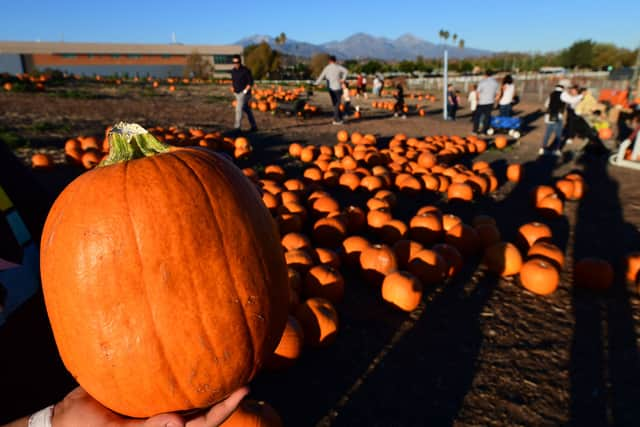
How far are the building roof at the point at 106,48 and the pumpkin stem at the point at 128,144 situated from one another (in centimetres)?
8354

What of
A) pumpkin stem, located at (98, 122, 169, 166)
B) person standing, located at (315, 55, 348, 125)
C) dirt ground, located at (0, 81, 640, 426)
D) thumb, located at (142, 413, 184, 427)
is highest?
person standing, located at (315, 55, 348, 125)

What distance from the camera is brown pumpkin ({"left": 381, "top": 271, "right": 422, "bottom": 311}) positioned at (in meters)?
3.66

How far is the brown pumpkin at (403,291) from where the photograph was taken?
3662 mm

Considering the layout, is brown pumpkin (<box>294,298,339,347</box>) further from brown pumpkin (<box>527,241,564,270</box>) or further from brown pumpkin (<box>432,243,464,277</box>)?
brown pumpkin (<box>527,241,564,270</box>)

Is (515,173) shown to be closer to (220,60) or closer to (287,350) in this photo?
(287,350)

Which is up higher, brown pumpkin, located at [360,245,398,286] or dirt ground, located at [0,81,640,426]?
→ brown pumpkin, located at [360,245,398,286]

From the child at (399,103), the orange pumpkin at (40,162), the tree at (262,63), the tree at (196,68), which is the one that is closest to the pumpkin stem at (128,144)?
the orange pumpkin at (40,162)

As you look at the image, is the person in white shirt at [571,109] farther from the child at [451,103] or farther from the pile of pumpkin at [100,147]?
the pile of pumpkin at [100,147]

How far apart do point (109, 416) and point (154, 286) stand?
531mm

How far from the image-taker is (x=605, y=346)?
10.8ft

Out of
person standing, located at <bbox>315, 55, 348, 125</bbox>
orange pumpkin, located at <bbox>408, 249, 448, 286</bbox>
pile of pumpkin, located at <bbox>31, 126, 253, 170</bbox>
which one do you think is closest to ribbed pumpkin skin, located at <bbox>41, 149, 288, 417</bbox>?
orange pumpkin, located at <bbox>408, 249, 448, 286</bbox>

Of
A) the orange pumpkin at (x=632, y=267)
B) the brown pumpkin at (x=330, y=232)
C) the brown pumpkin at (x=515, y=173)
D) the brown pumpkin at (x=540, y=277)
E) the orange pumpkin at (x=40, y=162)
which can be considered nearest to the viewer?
the brown pumpkin at (x=540, y=277)

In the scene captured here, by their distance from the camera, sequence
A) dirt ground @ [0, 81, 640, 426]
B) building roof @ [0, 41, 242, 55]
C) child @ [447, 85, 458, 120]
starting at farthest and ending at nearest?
building roof @ [0, 41, 242, 55]
child @ [447, 85, 458, 120]
dirt ground @ [0, 81, 640, 426]

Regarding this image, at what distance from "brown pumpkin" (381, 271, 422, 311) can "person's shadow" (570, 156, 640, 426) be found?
139 cm
